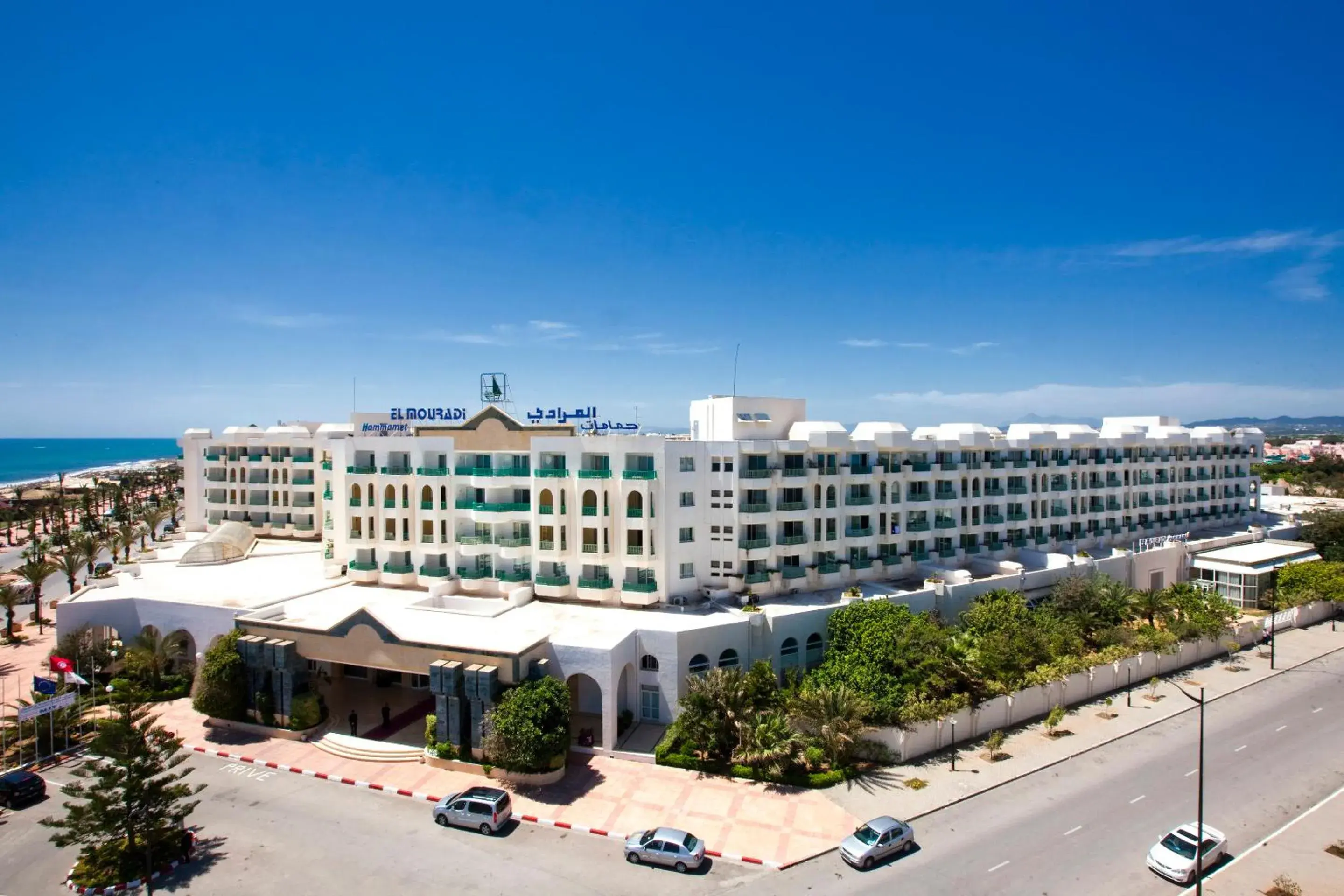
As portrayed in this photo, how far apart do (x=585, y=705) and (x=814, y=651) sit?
15757mm

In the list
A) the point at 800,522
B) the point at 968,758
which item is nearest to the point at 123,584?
the point at 800,522

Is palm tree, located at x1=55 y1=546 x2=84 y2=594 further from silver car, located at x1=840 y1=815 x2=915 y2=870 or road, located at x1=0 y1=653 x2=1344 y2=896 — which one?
silver car, located at x1=840 y1=815 x2=915 y2=870

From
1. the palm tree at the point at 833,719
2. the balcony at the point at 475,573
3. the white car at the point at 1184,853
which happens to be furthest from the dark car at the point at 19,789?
the white car at the point at 1184,853

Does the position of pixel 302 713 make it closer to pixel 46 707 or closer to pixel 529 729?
pixel 46 707

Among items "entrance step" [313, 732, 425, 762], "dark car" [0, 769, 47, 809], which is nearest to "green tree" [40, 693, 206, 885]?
"dark car" [0, 769, 47, 809]

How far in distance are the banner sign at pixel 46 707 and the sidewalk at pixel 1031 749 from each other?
42.9m

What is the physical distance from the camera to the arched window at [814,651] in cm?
4891

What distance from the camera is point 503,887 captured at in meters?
29.6

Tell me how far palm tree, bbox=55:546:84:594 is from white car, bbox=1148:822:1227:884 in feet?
269

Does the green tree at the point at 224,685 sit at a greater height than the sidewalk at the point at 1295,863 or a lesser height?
greater

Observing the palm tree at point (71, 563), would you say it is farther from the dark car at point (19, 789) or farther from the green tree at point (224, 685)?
the dark car at point (19, 789)

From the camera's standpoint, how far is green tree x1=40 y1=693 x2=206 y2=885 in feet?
96.5

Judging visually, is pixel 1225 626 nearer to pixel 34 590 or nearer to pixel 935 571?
pixel 935 571

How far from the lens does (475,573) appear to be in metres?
55.4
